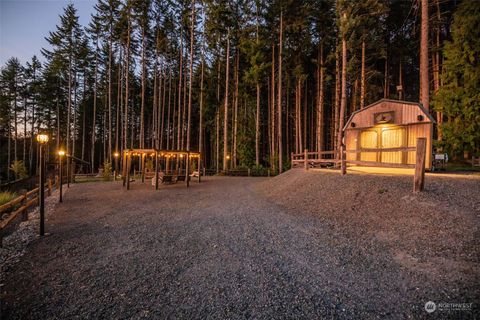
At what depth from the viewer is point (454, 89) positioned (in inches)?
571

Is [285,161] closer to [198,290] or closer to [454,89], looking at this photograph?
[454,89]

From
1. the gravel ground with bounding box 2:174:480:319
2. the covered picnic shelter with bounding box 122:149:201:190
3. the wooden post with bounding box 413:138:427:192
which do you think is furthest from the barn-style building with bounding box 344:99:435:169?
the covered picnic shelter with bounding box 122:149:201:190

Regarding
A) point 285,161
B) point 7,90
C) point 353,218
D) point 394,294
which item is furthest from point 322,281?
point 7,90

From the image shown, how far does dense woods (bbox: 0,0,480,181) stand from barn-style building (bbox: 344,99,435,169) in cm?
136

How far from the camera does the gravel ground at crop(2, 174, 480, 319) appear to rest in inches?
110

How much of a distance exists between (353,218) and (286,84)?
21.7m

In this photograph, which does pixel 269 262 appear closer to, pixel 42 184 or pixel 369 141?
pixel 42 184

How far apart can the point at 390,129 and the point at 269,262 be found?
13.0m
